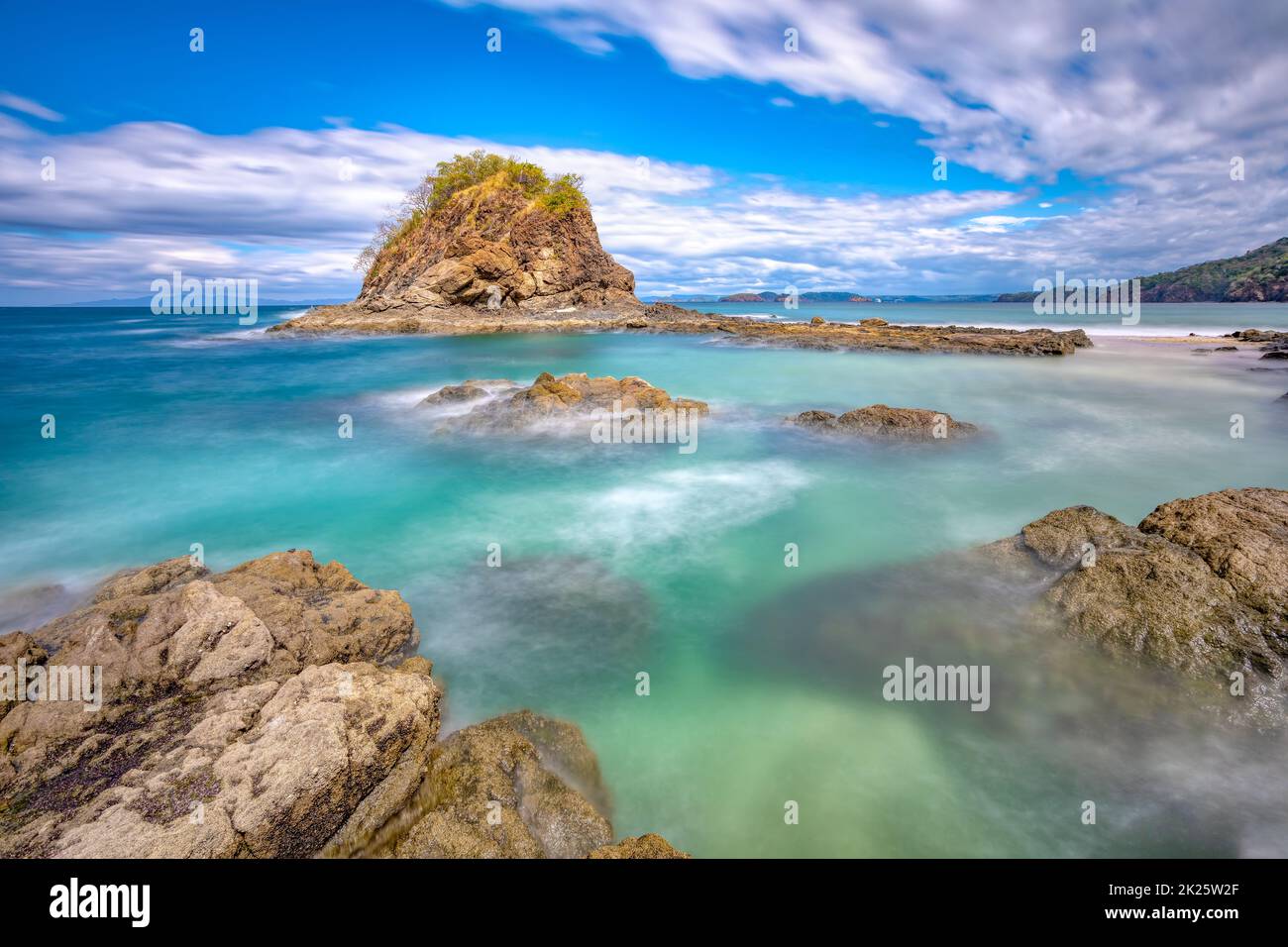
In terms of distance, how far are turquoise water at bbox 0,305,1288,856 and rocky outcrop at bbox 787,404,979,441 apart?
1.22m

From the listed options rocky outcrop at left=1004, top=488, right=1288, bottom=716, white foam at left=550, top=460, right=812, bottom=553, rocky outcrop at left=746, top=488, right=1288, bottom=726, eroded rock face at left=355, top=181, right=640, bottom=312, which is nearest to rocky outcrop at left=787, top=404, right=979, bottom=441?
white foam at left=550, top=460, right=812, bottom=553

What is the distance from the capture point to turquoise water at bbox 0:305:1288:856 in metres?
4.34

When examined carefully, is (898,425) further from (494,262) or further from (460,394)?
(494,262)

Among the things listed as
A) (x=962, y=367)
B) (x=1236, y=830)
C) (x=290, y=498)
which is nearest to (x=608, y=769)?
(x=1236, y=830)

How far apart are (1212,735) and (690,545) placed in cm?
602

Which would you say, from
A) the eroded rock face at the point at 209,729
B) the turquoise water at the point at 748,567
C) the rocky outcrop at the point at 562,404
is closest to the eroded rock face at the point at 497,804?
the eroded rock face at the point at 209,729

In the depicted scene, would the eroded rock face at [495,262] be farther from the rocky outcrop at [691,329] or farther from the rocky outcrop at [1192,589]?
the rocky outcrop at [1192,589]

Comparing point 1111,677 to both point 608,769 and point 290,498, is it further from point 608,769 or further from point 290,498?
point 290,498

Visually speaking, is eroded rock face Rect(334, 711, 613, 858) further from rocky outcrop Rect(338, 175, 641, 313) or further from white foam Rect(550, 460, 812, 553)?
rocky outcrop Rect(338, 175, 641, 313)

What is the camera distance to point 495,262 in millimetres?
56688

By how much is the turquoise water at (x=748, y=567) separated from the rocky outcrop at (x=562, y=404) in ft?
3.62

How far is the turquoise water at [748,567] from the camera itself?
4336 millimetres

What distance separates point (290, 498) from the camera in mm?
11367
